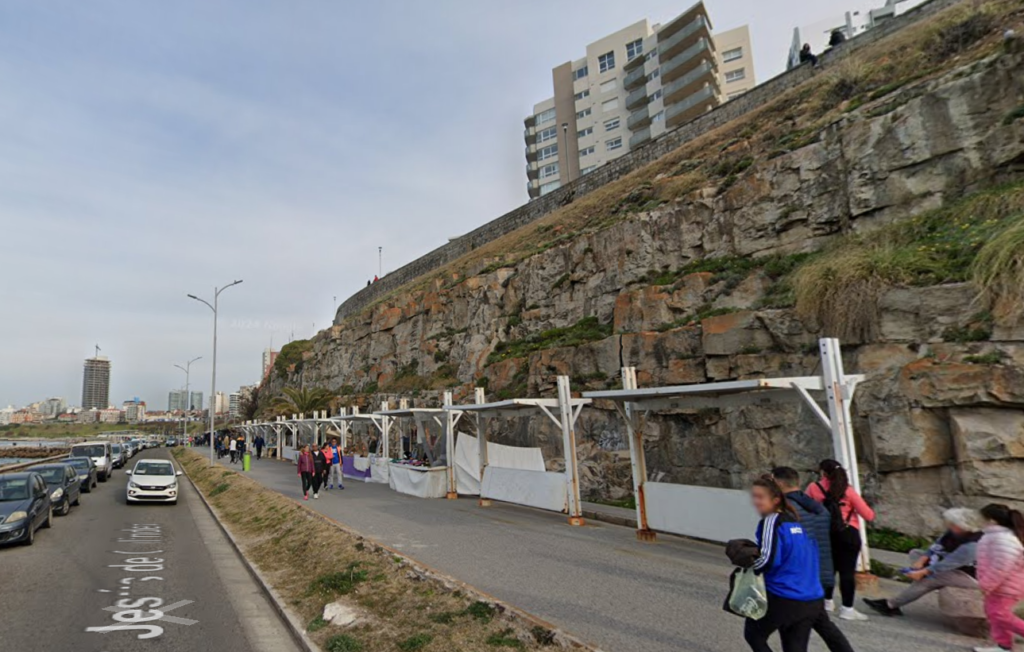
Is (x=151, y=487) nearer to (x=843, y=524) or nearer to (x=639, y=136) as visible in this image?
(x=843, y=524)

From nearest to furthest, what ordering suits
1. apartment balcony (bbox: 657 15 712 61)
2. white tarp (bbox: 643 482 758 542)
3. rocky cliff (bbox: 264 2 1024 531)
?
1. white tarp (bbox: 643 482 758 542)
2. rocky cliff (bbox: 264 2 1024 531)
3. apartment balcony (bbox: 657 15 712 61)

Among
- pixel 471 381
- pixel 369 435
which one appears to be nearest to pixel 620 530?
pixel 471 381

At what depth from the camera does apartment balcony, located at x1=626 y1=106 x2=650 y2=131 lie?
2283 inches

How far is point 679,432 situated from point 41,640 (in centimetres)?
1232

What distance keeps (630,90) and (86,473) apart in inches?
2265

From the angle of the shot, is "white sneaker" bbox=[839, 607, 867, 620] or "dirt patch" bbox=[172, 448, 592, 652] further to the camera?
"white sneaker" bbox=[839, 607, 867, 620]

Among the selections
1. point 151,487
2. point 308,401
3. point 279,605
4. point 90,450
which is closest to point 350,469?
point 151,487

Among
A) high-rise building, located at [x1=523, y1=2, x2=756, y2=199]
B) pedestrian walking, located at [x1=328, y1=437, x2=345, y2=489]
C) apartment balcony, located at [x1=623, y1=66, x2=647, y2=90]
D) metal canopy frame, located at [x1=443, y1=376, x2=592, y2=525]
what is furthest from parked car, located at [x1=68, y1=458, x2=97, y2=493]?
apartment balcony, located at [x1=623, y1=66, x2=647, y2=90]

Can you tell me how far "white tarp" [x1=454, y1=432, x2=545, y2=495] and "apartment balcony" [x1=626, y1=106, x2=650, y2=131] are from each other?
2000 inches

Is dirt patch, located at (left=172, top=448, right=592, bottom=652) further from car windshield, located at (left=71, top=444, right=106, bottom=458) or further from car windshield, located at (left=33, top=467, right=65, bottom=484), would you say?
car windshield, located at (left=71, top=444, right=106, bottom=458)

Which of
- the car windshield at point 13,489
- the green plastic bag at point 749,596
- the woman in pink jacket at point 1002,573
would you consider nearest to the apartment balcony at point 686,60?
the woman in pink jacket at point 1002,573

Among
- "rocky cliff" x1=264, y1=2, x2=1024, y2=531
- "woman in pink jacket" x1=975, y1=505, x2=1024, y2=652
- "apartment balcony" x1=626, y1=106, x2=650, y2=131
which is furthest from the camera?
"apartment balcony" x1=626, y1=106, x2=650, y2=131

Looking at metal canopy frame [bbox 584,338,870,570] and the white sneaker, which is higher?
metal canopy frame [bbox 584,338,870,570]

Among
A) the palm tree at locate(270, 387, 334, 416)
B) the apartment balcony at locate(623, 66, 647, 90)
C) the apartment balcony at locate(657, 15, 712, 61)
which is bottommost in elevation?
the palm tree at locate(270, 387, 334, 416)
